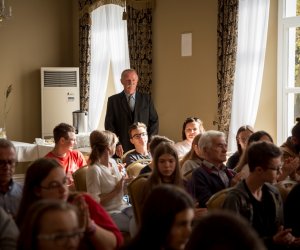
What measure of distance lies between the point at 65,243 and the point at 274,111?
214 inches

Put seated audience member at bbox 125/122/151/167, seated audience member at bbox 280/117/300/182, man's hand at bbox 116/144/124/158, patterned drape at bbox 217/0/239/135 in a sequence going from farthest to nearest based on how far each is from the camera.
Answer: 1. patterned drape at bbox 217/0/239/135
2. man's hand at bbox 116/144/124/158
3. seated audience member at bbox 125/122/151/167
4. seated audience member at bbox 280/117/300/182

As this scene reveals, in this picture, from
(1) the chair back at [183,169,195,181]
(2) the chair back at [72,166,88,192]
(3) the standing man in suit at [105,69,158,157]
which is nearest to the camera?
(1) the chair back at [183,169,195,181]

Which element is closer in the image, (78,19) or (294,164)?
(294,164)

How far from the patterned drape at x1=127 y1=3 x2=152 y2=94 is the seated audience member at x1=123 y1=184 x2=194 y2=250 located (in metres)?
6.41

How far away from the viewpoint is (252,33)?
6906mm

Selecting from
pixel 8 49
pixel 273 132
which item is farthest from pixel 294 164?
pixel 8 49

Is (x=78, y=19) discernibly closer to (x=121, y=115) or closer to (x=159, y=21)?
(x=159, y=21)

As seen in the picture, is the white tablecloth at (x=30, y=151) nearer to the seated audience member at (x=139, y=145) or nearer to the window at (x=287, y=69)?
the seated audience member at (x=139, y=145)

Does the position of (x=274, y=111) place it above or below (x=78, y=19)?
below

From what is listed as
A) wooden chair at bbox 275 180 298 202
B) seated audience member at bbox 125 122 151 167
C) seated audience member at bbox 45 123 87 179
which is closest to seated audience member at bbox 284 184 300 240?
wooden chair at bbox 275 180 298 202

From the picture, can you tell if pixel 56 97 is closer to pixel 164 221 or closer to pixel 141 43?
pixel 141 43

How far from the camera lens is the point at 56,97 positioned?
371 inches

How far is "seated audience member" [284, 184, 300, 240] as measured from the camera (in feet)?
10.2

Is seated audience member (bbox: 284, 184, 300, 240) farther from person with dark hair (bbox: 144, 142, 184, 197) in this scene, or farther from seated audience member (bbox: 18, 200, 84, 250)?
seated audience member (bbox: 18, 200, 84, 250)
